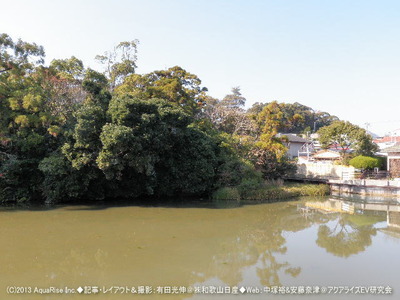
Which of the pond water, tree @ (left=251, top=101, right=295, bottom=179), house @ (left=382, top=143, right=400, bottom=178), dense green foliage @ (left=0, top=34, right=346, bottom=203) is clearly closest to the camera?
the pond water

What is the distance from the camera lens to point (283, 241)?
9844 millimetres

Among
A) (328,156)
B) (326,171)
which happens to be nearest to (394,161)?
(326,171)

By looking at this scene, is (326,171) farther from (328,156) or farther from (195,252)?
(195,252)

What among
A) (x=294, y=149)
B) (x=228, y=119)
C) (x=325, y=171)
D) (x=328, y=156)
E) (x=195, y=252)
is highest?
(x=228, y=119)

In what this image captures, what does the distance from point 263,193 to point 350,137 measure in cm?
1034

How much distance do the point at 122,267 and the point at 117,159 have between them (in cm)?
687

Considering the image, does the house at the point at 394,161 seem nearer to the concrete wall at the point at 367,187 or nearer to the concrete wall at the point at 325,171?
the concrete wall at the point at 325,171

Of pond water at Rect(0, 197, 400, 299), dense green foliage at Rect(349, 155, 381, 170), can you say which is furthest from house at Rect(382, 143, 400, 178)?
pond water at Rect(0, 197, 400, 299)

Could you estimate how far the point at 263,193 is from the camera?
58.0 feet

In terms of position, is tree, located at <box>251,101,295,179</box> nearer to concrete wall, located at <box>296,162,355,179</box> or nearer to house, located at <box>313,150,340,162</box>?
concrete wall, located at <box>296,162,355,179</box>

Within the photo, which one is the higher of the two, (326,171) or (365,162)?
(365,162)

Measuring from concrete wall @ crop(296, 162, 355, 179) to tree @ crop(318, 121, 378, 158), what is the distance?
2936 mm

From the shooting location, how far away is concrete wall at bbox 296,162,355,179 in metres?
21.5

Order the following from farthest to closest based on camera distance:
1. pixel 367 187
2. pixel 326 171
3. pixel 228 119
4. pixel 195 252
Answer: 1. pixel 228 119
2. pixel 326 171
3. pixel 367 187
4. pixel 195 252
